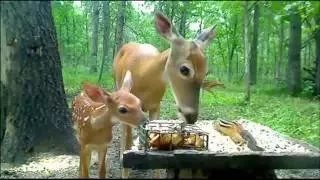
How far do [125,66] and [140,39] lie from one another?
2167 mm

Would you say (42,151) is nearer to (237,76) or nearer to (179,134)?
(179,134)

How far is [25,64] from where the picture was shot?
3.37 meters

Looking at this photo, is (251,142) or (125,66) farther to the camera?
(251,142)

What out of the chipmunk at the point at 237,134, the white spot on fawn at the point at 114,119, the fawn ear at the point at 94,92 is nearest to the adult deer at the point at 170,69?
the white spot on fawn at the point at 114,119

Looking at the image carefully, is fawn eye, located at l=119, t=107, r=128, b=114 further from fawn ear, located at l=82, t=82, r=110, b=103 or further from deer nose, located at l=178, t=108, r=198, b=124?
deer nose, located at l=178, t=108, r=198, b=124

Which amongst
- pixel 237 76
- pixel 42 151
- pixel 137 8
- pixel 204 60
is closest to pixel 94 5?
pixel 137 8

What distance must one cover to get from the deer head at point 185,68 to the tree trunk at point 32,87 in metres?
0.75

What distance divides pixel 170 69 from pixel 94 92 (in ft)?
2.42

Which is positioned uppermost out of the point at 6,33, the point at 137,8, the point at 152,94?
the point at 137,8

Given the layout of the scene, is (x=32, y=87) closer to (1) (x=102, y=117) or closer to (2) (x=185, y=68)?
(1) (x=102, y=117)

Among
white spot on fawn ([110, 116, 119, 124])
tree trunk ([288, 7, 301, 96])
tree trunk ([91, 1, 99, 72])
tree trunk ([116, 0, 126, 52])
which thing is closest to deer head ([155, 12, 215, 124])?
white spot on fawn ([110, 116, 119, 124])

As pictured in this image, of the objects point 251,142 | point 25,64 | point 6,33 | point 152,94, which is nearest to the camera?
point 6,33

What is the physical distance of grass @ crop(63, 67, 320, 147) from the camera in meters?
5.76

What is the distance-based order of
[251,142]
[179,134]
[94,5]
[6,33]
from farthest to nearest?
[94,5] → [251,142] → [179,134] → [6,33]
